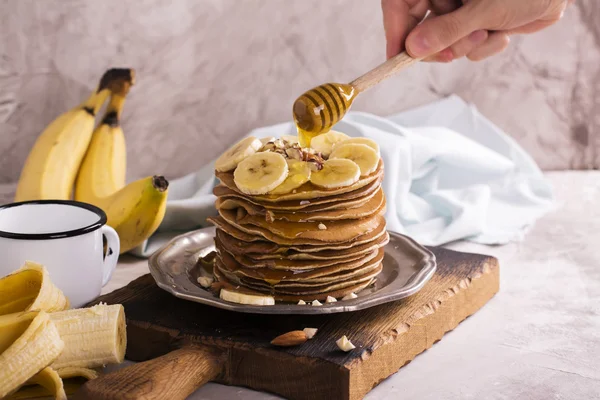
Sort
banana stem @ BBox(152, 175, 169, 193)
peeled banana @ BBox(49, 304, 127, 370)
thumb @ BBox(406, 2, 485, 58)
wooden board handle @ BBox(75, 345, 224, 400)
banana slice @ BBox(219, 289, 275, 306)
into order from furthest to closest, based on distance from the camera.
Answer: banana stem @ BBox(152, 175, 169, 193) < thumb @ BBox(406, 2, 485, 58) < banana slice @ BBox(219, 289, 275, 306) < peeled banana @ BBox(49, 304, 127, 370) < wooden board handle @ BBox(75, 345, 224, 400)

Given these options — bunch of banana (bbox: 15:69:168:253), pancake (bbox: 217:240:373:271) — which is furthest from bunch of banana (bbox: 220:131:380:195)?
bunch of banana (bbox: 15:69:168:253)

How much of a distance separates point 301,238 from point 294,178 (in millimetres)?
91

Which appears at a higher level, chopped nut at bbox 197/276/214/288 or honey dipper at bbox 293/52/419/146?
honey dipper at bbox 293/52/419/146

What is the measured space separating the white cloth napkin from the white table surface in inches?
3.1

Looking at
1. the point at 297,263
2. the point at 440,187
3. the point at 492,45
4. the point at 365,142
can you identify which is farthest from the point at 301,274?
the point at 440,187

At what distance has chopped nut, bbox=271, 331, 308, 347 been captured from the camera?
111 cm

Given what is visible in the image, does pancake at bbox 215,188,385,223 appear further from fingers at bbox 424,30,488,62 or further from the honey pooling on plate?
fingers at bbox 424,30,488,62

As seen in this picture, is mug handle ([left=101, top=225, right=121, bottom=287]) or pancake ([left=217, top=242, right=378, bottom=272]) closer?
pancake ([left=217, top=242, right=378, bottom=272])

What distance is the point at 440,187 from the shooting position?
210 centimetres

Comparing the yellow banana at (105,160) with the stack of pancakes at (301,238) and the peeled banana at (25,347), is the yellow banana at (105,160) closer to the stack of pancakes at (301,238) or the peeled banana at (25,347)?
the stack of pancakes at (301,238)

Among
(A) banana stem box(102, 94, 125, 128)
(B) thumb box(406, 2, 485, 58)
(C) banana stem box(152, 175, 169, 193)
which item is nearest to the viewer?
(B) thumb box(406, 2, 485, 58)

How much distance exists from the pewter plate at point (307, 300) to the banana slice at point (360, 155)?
195 mm

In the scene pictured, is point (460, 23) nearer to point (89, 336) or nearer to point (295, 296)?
point (295, 296)

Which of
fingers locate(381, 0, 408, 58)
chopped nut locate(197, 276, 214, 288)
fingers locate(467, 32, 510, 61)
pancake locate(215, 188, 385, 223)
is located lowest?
chopped nut locate(197, 276, 214, 288)
